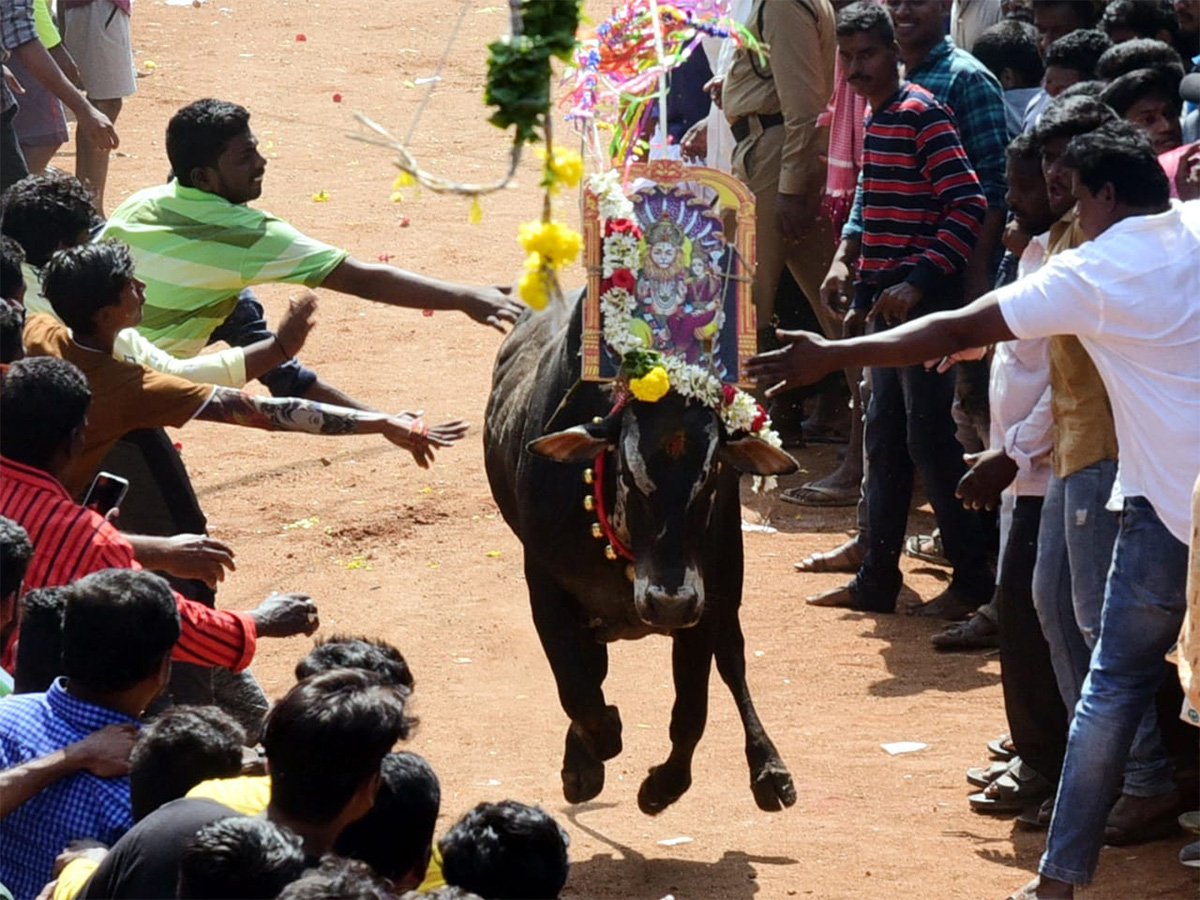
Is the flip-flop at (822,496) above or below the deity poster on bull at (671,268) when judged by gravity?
below

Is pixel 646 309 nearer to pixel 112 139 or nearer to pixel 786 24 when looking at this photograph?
pixel 786 24

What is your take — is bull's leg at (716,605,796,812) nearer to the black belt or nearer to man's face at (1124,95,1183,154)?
man's face at (1124,95,1183,154)

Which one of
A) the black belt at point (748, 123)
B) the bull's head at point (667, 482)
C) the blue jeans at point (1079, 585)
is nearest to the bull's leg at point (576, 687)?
the bull's head at point (667, 482)

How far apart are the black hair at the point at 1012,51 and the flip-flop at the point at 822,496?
2584mm

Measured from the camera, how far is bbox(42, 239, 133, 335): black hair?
647 cm

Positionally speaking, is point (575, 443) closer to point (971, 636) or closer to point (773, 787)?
point (773, 787)

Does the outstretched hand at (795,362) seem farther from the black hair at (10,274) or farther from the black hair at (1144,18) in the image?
the black hair at (1144,18)

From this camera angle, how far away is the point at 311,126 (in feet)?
66.8

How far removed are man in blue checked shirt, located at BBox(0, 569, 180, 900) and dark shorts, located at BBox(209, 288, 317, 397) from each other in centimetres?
403

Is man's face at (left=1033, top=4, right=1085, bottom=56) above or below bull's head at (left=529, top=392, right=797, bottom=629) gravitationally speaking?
above

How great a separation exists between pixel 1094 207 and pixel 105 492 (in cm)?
323

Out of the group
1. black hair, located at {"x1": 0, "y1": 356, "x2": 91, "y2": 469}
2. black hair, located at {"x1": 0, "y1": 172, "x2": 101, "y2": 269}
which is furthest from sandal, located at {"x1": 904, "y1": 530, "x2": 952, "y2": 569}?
black hair, located at {"x1": 0, "y1": 356, "x2": 91, "y2": 469}

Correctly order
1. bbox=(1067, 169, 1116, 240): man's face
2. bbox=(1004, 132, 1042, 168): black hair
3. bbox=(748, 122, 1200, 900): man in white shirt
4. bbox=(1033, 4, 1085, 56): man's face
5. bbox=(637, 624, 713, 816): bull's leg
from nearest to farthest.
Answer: bbox=(748, 122, 1200, 900): man in white shirt, bbox=(1067, 169, 1116, 240): man's face, bbox=(1004, 132, 1042, 168): black hair, bbox=(637, 624, 713, 816): bull's leg, bbox=(1033, 4, 1085, 56): man's face

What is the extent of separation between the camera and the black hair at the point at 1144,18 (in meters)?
9.33
